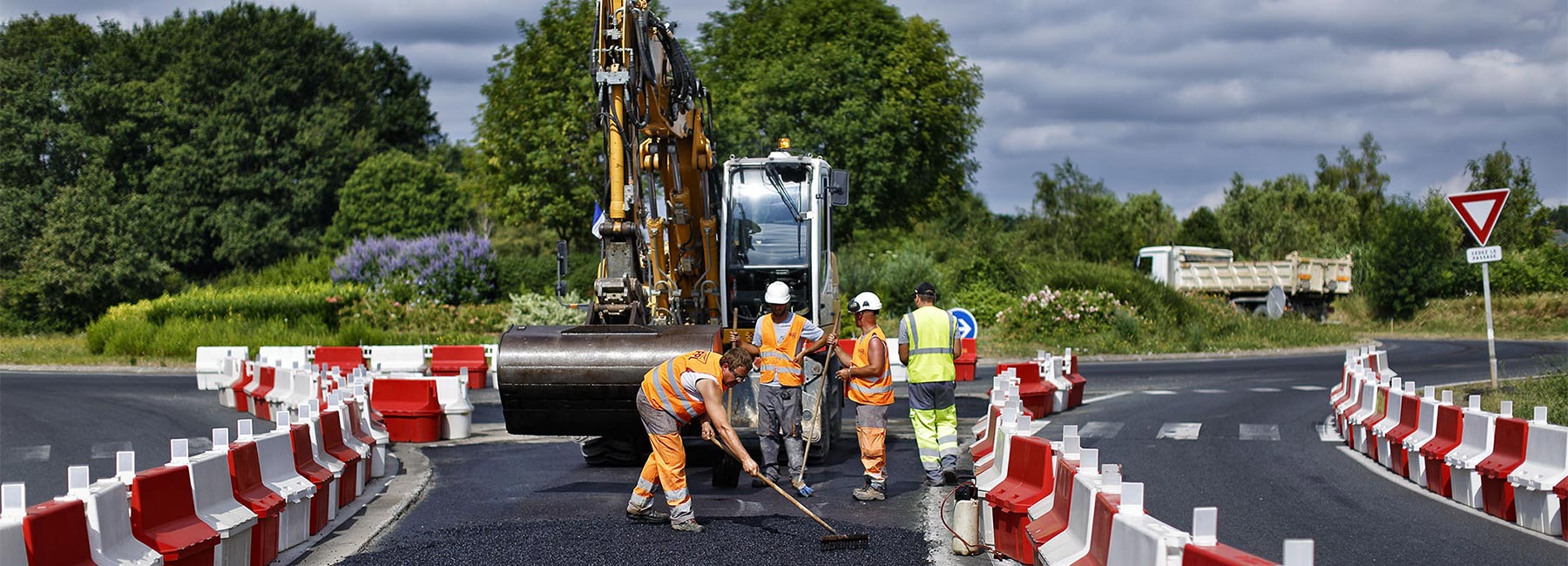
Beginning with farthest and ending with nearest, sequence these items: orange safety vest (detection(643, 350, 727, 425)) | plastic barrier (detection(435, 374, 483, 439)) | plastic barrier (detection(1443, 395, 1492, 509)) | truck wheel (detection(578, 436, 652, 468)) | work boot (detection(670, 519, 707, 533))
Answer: plastic barrier (detection(435, 374, 483, 439)) < truck wheel (detection(578, 436, 652, 468)) < plastic barrier (detection(1443, 395, 1492, 509)) < orange safety vest (detection(643, 350, 727, 425)) < work boot (detection(670, 519, 707, 533))

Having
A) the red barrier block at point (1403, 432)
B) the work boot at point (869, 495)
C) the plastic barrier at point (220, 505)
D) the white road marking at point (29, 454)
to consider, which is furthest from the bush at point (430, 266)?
the plastic barrier at point (220, 505)

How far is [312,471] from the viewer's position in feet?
31.9

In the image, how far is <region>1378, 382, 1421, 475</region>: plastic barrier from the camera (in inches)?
481

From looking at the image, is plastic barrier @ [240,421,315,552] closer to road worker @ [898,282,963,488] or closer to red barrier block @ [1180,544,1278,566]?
→ road worker @ [898,282,963,488]

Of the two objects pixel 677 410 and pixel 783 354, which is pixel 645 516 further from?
pixel 783 354

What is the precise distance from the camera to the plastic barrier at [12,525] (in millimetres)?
5695

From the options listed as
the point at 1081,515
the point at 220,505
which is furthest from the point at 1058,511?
the point at 220,505

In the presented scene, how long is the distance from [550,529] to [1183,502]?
14.2 ft

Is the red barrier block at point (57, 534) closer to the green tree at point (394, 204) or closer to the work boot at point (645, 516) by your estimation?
the work boot at point (645, 516)

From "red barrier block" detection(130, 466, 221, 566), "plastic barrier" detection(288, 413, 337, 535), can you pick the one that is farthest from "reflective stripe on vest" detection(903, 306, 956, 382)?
"red barrier block" detection(130, 466, 221, 566)

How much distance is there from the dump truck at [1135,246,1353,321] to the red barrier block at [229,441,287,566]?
118 feet

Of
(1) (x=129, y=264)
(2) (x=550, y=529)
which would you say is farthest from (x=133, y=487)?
(1) (x=129, y=264)

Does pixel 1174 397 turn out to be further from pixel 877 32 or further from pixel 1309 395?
pixel 877 32

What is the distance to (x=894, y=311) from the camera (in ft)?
120
